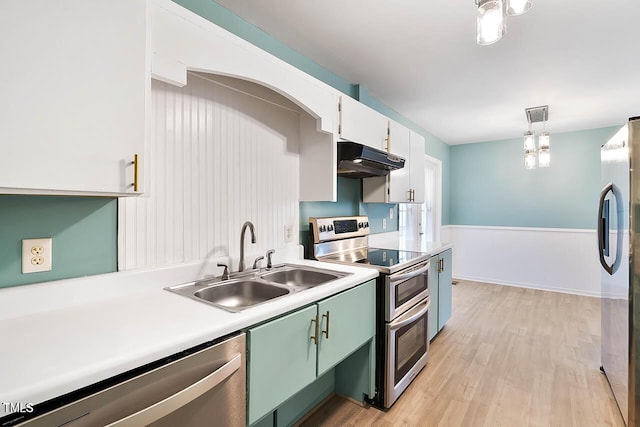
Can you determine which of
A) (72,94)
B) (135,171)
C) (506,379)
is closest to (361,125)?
(135,171)

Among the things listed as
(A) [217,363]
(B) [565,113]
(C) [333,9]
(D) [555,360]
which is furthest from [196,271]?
(B) [565,113]

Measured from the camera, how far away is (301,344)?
1.29m

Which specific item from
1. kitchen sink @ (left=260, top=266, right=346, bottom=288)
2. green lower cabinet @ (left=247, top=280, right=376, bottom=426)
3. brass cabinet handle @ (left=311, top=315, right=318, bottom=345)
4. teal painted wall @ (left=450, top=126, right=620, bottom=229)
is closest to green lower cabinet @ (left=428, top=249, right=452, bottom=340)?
green lower cabinet @ (left=247, top=280, right=376, bottom=426)

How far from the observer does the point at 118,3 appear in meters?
0.98

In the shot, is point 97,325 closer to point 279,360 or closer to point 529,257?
point 279,360

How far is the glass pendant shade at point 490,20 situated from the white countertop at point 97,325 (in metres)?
1.23

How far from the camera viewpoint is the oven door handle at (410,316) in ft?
6.28

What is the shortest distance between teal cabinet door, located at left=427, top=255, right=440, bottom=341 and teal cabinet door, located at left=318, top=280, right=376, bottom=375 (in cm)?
100

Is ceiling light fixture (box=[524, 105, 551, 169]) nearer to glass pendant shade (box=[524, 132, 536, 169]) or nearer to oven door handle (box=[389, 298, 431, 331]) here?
glass pendant shade (box=[524, 132, 536, 169])

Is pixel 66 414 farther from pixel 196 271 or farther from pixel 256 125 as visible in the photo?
pixel 256 125

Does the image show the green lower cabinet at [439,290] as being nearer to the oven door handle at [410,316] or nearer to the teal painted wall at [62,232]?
the oven door handle at [410,316]

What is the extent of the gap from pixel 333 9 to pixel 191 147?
3.68ft

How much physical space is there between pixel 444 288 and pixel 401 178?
1137 millimetres

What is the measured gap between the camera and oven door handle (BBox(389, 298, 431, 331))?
191cm
